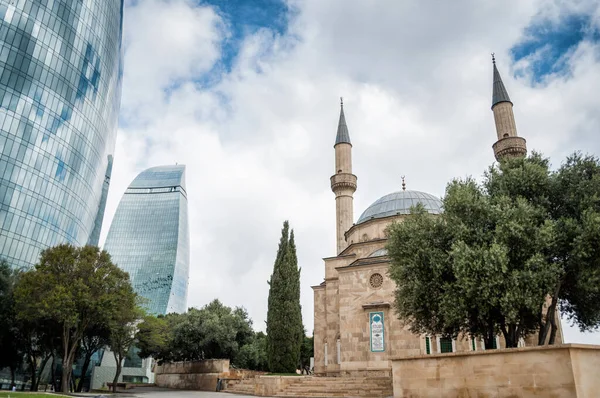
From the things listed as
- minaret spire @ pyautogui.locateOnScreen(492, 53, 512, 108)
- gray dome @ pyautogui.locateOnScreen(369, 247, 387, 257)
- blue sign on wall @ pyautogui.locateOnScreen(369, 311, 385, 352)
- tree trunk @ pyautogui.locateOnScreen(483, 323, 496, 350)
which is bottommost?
tree trunk @ pyautogui.locateOnScreen(483, 323, 496, 350)

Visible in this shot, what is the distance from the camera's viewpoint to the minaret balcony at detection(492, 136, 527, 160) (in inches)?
1266

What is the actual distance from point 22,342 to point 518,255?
109ft

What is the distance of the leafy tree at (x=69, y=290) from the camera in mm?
24086

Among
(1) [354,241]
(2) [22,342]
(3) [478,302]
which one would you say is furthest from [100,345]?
(3) [478,302]

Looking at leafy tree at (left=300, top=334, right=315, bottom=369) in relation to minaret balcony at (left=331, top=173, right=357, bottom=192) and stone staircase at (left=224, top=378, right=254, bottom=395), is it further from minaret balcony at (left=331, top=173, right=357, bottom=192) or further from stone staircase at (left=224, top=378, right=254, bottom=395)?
stone staircase at (left=224, top=378, right=254, bottom=395)

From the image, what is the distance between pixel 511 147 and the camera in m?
32.2

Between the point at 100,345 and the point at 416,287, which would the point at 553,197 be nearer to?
the point at 416,287

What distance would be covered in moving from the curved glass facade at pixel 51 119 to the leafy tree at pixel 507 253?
1611 inches

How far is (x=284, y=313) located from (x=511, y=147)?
20717 mm

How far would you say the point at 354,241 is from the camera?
3812 cm

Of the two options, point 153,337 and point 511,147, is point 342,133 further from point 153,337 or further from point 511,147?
point 153,337

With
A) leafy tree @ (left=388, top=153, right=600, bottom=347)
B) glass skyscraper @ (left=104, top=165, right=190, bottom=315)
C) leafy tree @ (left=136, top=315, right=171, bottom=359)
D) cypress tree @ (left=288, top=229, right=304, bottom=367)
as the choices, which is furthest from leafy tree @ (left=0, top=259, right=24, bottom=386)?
glass skyscraper @ (left=104, top=165, right=190, bottom=315)

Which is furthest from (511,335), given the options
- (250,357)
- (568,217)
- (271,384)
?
(250,357)

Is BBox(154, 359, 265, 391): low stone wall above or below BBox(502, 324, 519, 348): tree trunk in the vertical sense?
below
